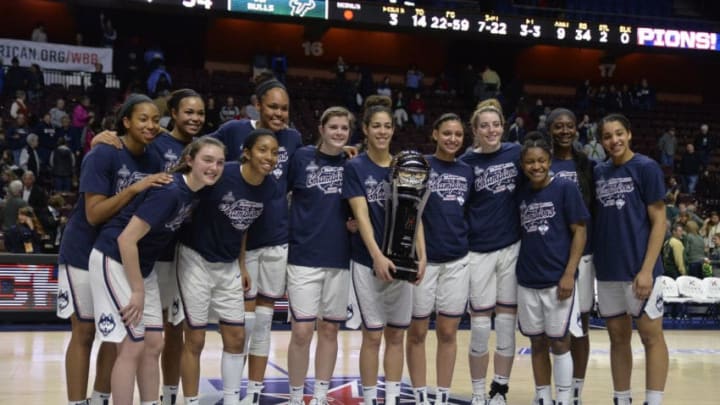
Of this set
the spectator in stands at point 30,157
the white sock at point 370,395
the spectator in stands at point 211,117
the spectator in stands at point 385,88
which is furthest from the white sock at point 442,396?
the spectator in stands at point 385,88

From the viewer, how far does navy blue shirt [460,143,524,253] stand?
18.7 feet

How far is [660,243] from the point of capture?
548 cm

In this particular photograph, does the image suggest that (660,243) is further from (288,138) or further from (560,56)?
(560,56)

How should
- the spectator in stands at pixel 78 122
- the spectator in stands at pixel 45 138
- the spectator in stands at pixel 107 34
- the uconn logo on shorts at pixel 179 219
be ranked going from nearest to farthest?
the uconn logo on shorts at pixel 179 219 < the spectator in stands at pixel 45 138 < the spectator in stands at pixel 78 122 < the spectator in stands at pixel 107 34

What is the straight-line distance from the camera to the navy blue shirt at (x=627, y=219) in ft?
18.1

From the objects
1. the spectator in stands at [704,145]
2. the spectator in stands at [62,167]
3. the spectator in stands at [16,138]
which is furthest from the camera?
the spectator in stands at [704,145]

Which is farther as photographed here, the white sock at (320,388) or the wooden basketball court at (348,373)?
the wooden basketball court at (348,373)

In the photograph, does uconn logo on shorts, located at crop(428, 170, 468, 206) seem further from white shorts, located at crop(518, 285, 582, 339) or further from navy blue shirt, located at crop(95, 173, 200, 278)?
Result: navy blue shirt, located at crop(95, 173, 200, 278)

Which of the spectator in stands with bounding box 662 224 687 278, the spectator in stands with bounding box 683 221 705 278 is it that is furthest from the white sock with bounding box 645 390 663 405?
the spectator in stands with bounding box 683 221 705 278

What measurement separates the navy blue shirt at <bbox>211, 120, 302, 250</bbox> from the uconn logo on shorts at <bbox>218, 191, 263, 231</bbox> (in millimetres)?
257

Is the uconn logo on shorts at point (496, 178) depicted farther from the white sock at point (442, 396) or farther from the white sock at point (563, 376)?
the white sock at point (442, 396)

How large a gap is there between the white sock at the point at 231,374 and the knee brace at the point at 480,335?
1603 mm

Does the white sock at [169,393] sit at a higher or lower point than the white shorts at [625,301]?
lower

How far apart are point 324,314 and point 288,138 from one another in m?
1.21
